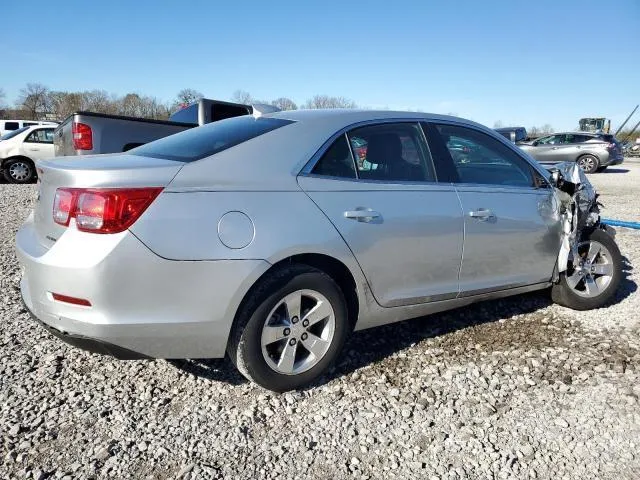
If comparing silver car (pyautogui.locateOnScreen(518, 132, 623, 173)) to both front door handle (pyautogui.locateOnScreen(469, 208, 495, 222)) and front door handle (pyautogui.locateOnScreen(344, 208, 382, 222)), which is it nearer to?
front door handle (pyautogui.locateOnScreen(469, 208, 495, 222))

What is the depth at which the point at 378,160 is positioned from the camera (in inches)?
123

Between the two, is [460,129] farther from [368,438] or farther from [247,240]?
[368,438]

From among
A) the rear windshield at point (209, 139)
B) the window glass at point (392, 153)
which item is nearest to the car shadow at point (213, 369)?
the rear windshield at point (209, 139)

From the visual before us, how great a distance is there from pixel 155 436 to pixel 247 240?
101cm

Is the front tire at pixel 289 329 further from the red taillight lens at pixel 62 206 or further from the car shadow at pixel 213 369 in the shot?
the red taillight lens at pixel 62 206

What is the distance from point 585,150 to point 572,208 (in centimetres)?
1830

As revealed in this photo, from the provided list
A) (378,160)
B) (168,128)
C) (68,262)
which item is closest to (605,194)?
(168,128)

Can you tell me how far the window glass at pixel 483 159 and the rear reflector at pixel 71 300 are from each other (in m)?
2.38

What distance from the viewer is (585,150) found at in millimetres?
19891

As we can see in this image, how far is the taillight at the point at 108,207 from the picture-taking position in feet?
7.40

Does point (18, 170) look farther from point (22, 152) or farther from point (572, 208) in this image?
point (572, 208)

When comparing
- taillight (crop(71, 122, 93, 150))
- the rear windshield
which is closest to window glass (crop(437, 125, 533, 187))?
the rear windshield

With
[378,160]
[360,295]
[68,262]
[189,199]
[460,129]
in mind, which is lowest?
[360,295]

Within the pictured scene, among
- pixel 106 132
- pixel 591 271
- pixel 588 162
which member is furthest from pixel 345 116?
pixel 588 162
